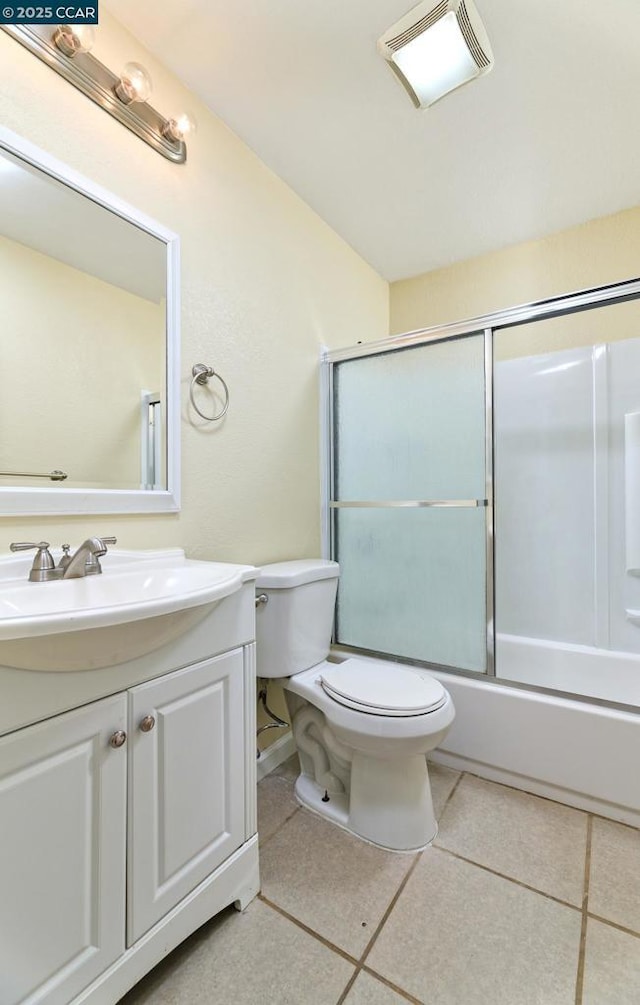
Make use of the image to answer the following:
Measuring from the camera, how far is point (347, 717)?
1316 millimetres

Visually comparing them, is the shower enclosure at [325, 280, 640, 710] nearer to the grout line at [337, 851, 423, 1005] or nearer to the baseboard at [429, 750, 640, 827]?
the baseboard at [429, 750, 640, 827]

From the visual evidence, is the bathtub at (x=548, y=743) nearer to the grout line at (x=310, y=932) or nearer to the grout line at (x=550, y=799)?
the grout line at (x=550, y=799)

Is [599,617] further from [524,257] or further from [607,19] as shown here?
[607,19]

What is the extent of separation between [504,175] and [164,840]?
2.52 m

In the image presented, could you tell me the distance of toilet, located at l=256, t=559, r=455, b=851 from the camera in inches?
50.2

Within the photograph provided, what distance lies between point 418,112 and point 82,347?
1.42m

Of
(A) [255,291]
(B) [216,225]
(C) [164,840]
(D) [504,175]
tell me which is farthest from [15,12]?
(C) [164,840]

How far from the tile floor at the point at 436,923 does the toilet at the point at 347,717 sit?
84mm

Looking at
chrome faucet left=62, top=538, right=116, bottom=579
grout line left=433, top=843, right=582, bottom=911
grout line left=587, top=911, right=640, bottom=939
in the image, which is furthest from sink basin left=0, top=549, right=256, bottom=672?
grout line left=587, top=911, right=640, bottom=939

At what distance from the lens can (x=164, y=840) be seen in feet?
3.03

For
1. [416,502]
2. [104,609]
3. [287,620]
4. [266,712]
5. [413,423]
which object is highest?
[413,423]

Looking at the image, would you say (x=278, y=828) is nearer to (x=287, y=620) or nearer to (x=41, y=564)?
(x=287, y=620)

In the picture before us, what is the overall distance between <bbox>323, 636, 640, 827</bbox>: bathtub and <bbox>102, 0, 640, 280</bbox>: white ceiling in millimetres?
1988

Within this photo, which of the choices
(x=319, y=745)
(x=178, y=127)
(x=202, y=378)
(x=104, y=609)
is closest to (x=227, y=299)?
(x=202, y=378)
